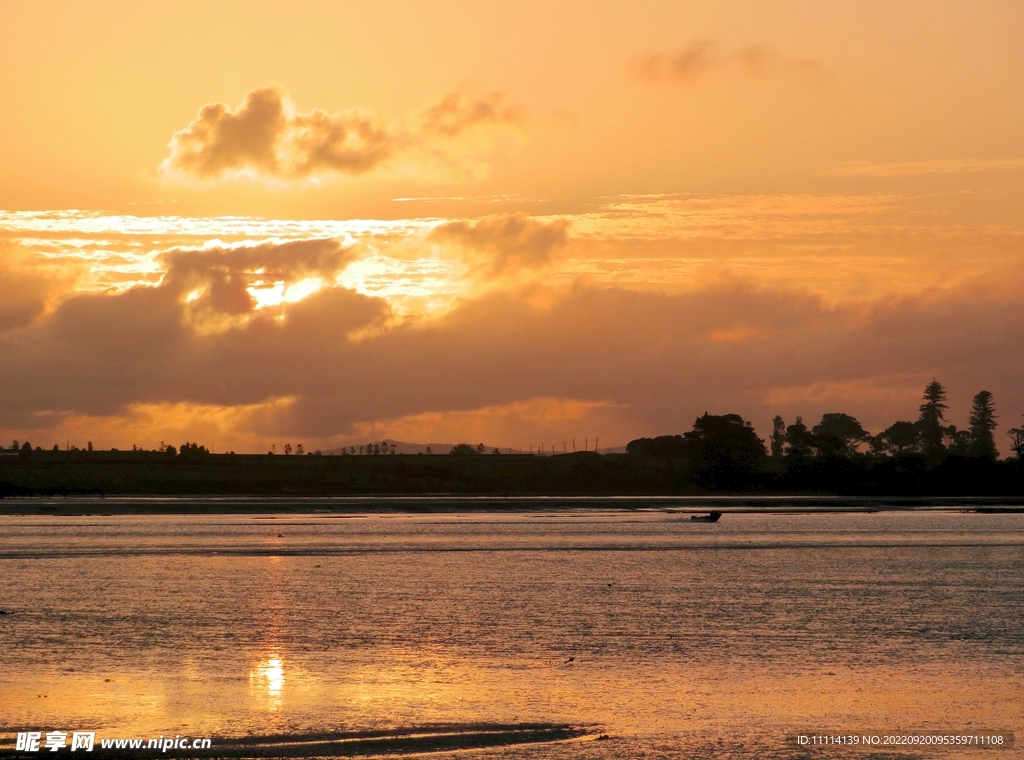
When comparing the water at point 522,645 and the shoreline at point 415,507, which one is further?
the shoreline at point 415,507

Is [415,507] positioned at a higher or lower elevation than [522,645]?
higher

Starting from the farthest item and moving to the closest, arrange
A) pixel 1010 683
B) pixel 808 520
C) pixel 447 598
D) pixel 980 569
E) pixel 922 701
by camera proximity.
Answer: pixel 808 520, pixel 980 569, pixel 447 598, pixel 1010 683, pixel 922 701

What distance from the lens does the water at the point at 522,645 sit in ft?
64.1

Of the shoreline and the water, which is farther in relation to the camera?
the shoreline

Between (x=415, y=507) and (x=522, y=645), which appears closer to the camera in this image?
(x=522, y=645)

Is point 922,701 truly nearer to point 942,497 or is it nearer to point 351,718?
point 351,718

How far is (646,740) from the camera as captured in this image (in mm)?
18156

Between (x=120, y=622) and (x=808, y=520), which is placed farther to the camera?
(x=808, y=520)

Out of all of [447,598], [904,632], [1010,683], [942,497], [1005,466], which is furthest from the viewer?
[1005,466]

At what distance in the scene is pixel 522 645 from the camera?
27.6m

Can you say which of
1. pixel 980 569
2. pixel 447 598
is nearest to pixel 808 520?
pixel 980 569

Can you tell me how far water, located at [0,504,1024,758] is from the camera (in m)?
19.5

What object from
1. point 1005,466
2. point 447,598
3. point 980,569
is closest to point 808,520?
point 980,569

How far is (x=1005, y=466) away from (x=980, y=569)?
151 meters
